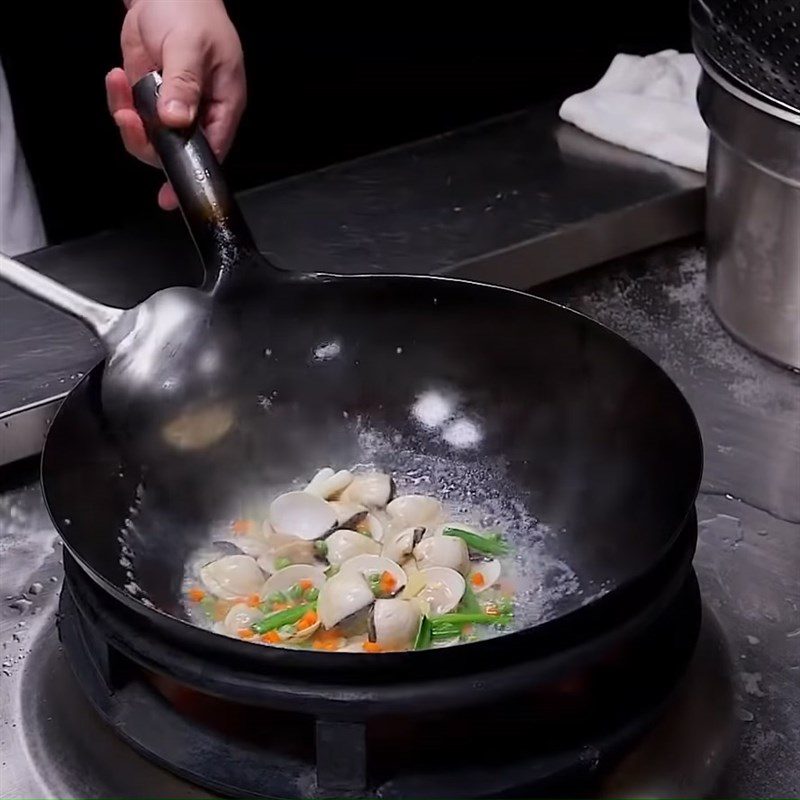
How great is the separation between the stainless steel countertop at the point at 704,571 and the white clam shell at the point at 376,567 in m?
0.18

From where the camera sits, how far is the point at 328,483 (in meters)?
0.96

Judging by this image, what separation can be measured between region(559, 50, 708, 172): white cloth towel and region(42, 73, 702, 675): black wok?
0.47m

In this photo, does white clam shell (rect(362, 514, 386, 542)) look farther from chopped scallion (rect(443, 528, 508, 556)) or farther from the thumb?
the thumb

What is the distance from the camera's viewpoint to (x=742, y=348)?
118 cm

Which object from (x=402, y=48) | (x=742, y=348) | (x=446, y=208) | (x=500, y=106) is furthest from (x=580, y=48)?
(x=742, y=348)

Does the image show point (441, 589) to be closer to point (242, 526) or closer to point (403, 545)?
point (403, 545)

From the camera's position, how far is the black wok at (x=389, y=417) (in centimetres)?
88

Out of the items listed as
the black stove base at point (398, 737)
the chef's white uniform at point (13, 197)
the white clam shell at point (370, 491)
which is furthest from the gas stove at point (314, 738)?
Answer: the chef's white uniform at point (13, 197)

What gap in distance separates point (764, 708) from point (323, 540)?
32cm

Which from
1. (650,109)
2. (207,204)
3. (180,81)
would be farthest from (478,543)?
(650,109)

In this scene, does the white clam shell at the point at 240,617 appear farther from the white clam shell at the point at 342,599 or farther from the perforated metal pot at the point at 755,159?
the perforated metal pot at the point at 755,159

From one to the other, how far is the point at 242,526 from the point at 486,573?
19cm

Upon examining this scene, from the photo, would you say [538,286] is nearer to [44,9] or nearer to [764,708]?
[764,708]

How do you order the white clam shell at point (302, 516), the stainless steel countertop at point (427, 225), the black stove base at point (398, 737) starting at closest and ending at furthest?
the black stove base at point (398, 737) < the white clam shell at point (302, 516) < the stainless steel countertop at point (427, 225)
